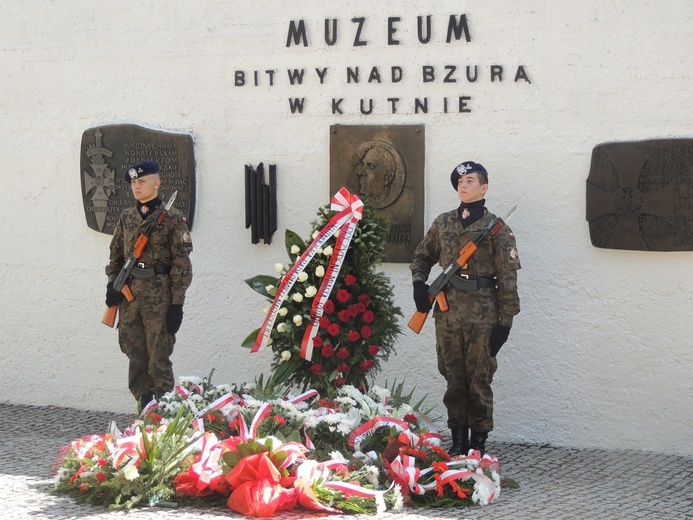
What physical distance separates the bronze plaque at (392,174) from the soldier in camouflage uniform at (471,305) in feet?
2.34

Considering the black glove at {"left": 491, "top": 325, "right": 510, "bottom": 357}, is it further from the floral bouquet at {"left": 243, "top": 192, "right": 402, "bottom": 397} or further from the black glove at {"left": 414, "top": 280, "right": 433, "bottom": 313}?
the floral bouquet at {"left": 243, "top": 192, "right": 402, "bottom": 397}

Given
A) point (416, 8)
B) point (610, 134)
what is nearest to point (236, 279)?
point (416, 8)

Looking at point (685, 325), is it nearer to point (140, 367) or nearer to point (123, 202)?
point (140, 367)

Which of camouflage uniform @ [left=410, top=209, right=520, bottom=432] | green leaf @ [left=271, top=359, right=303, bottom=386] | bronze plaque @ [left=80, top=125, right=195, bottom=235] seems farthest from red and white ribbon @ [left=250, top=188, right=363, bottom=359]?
bronze plaque @ [left=80, top=125, right=195, bottom=235]

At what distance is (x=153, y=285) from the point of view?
6797 mm

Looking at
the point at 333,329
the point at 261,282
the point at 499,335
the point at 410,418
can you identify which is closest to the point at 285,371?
the point at 333,329

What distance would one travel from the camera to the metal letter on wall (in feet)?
24.6

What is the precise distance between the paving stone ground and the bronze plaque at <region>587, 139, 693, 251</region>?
1.32 m

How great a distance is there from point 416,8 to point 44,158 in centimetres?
303

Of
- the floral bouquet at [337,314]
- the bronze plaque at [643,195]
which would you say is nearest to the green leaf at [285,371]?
the floral bouquet at [337,314]

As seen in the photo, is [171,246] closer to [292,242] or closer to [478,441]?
[292,242]

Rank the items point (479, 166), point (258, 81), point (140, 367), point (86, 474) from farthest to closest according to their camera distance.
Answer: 1. point (258, 81)
2. point (140, 367)
3. point (479, 166)
4. point (86, 474)

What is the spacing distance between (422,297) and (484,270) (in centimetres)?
40

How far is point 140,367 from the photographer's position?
6.96 meters
